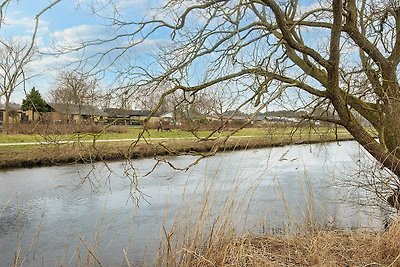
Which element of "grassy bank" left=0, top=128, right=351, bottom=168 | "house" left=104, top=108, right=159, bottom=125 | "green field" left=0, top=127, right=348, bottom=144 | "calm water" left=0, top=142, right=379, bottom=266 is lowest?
"calm water" left=0, top=142, right=379, bottom=266

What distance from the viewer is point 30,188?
946 cm

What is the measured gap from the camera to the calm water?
4590 millimetres

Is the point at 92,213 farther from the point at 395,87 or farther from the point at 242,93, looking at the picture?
the point at 395,87

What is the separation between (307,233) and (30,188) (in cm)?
733

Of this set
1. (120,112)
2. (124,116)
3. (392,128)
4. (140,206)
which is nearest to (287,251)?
(124,116)

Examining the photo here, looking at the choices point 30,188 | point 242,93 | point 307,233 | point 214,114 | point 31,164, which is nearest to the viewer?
point 307,233

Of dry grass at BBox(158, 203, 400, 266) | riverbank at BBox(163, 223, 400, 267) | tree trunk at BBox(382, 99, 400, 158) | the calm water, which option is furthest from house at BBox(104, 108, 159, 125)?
tree trunk at BBox(382, 99, 400, 158)

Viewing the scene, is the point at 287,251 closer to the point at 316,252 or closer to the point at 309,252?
the point at 309,252

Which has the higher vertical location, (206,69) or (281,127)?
(206,69)

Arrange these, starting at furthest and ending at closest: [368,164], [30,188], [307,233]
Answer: [30,188], [368,164], [307,233]

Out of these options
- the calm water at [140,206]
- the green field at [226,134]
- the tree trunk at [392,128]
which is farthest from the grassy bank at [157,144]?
the tree trunk at [392,128]

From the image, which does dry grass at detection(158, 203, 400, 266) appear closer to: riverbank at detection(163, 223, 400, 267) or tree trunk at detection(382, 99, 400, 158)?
riverbank at detection(163, 223, 400, 267)

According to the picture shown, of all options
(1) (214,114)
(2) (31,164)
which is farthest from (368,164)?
(2) (31,164)

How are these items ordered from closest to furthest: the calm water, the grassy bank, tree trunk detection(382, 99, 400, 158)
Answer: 1. the calm water
2. the grassy bank
3. tree trunk detection(382, 99, 400, 158)
